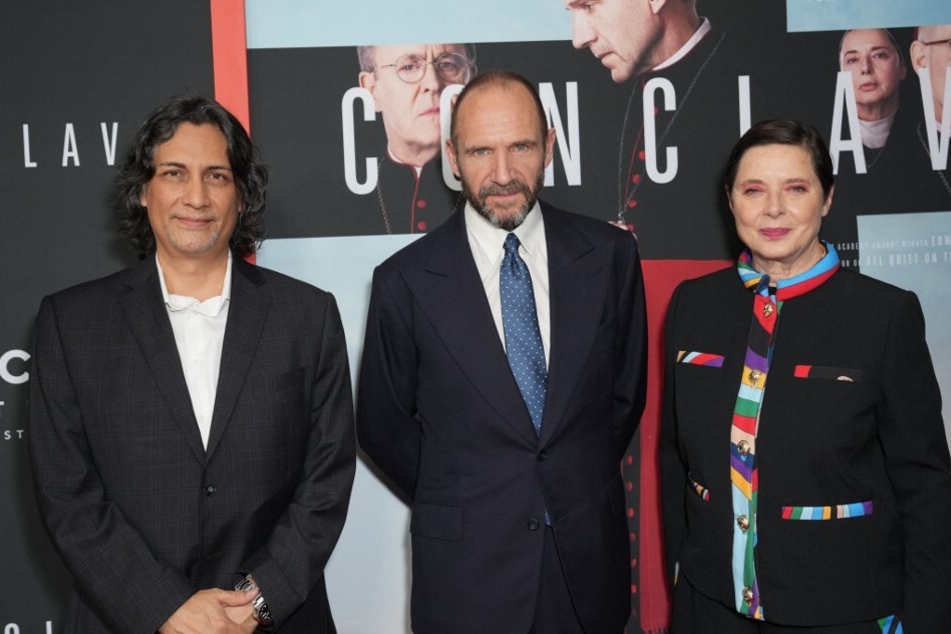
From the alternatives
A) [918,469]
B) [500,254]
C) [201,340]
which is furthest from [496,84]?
[918,469]

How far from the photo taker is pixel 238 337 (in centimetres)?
216

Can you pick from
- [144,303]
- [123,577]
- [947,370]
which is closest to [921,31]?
[947,370]

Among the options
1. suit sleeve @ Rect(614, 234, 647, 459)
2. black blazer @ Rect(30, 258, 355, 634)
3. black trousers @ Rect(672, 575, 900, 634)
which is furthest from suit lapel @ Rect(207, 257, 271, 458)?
black trousers @ Rect(672, 575, 900, 634)

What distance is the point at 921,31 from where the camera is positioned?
121 inches

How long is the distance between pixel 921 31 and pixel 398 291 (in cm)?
198

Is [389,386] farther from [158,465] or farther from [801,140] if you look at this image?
[801,140]

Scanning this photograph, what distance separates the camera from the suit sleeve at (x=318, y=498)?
209 cm

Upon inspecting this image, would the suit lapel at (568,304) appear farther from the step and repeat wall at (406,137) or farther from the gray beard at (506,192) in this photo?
the step and repeat wall at (406,137)

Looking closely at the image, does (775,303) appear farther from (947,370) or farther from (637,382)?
(947,370)

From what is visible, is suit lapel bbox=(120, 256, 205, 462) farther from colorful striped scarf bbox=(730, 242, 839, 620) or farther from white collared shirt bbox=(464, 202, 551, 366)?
colorful striped scarf bbox=(730, 242, 839, 620)

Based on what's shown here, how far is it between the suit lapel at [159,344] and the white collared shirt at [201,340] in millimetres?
23

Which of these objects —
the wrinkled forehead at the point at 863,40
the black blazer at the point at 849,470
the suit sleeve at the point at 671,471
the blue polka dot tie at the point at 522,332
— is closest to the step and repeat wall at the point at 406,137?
the wrinkled forehead at the point at 863,40

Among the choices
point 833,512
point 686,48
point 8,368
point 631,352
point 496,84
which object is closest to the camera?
point 833,512

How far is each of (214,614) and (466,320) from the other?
2.85 ft
